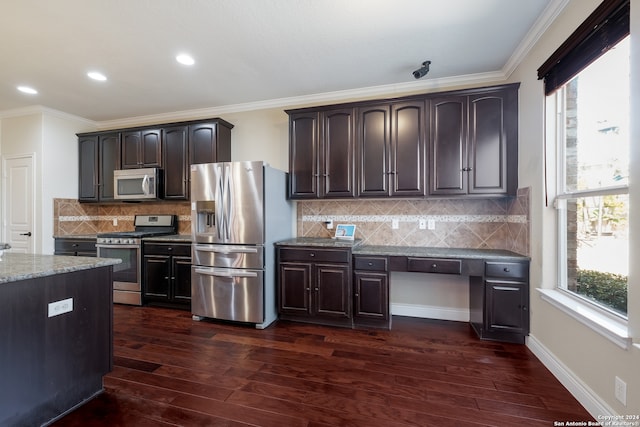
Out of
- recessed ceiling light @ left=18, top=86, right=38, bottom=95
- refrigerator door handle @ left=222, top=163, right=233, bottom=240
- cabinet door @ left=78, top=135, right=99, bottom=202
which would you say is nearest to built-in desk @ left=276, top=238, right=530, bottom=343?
refrigerator door handle @ left=222, top=163, right=233, bottom=240

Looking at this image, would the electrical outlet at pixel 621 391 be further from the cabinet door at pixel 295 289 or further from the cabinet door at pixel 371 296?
the cabinet door at pixel 295 289

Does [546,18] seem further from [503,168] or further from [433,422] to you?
[433,422]

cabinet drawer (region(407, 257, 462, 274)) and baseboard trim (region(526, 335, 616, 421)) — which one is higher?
cabinet drawer (region(407, 257, 462, 274))

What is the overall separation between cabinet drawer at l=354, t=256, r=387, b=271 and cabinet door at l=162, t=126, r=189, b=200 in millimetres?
2547

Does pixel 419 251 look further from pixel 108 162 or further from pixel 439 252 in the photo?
pixel 108 162

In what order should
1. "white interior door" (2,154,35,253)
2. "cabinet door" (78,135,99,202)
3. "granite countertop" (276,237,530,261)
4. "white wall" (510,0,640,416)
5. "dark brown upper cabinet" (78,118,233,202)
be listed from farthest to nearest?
"cabinet door" (78,135,99,202), "white interior door" (2,154,35,253), "dark brown upper cabinet" (78,118,233,202), "granite countertop" (276,237,530,261), "white wall" (510,0,640,416)

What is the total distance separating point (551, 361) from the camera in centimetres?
214

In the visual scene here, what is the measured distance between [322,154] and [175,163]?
7.11 ft

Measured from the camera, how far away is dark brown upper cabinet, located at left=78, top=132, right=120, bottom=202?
4.26 m

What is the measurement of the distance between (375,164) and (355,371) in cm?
206

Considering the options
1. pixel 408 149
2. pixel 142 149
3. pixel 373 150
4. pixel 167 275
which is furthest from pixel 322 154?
pixel 142 149

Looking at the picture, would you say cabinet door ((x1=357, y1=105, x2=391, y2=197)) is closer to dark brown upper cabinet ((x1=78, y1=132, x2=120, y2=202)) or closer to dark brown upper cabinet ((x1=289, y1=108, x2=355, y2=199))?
dark brown upper cabinet ((x1=289, y1=108, x2=355, y2=199))

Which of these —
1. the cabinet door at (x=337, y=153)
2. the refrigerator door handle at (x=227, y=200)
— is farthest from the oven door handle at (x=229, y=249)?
the cabinet door at (x=337, y=153)

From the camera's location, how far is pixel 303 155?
133 inches
